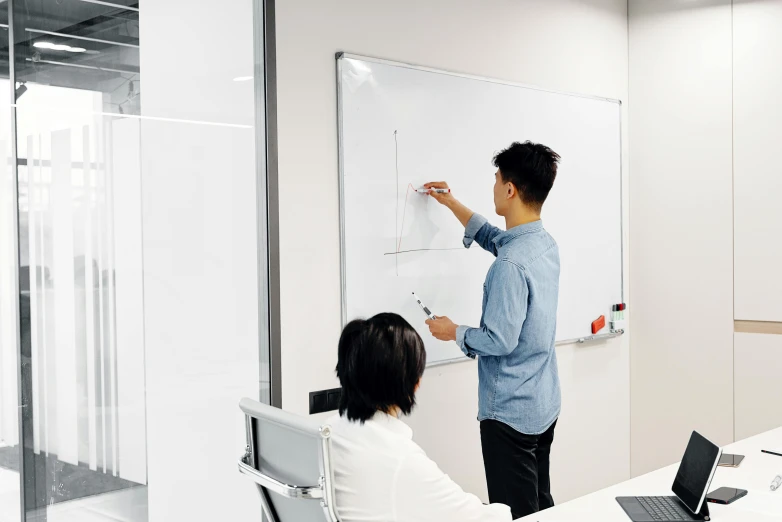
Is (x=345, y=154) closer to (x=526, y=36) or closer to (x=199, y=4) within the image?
(x=199, y=4)

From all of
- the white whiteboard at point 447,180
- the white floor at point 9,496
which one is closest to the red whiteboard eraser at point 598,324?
the white whiteboard at point 447,180

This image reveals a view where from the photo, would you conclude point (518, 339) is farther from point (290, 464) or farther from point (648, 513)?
point (290, 464)

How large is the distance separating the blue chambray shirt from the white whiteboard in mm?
458

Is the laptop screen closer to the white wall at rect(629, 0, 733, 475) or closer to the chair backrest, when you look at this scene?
the chair backrest

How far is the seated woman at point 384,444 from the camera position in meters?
1.66

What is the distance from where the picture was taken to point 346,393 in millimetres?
1782

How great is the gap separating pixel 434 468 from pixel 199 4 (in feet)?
5.75

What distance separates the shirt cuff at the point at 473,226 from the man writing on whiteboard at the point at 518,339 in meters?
0.27

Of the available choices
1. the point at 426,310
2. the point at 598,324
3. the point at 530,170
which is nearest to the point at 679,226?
the point at 598,324

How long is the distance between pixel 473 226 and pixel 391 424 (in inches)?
59.1

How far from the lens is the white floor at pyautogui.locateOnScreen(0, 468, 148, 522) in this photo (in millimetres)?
2396

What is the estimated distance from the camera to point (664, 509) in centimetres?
196

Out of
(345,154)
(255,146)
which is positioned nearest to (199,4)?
(255,146)

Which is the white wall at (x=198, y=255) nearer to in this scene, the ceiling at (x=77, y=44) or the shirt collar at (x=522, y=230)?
the ceiling at (x=77, y=44)
